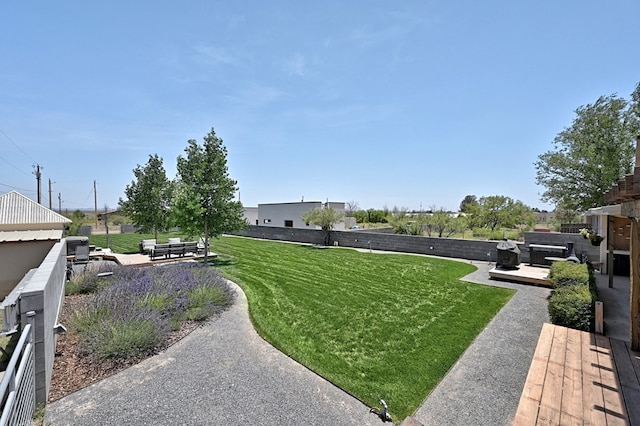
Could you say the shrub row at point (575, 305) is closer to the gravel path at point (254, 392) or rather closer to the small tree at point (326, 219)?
the gravel path at point (254, 392)

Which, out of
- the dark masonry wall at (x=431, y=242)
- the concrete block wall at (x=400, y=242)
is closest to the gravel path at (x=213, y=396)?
the dark masonry wall at (x=431, y=242)

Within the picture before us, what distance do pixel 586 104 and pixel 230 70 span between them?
17.4 meters

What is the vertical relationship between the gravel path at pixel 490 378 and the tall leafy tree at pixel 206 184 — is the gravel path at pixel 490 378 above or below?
below

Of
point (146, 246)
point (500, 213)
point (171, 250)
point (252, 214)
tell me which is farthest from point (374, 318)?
point (252, 214)

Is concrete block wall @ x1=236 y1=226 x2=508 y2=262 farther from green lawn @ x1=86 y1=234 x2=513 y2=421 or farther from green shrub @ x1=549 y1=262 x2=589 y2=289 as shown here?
green shrub @ x1=549 y1=262 x2=589 y2=289

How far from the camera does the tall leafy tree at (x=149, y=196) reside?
15.7 m

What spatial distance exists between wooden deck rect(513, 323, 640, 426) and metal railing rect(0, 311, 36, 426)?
3.96 m

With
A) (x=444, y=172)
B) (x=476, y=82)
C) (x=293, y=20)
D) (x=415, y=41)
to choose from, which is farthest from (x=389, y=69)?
(x=444, y=172)

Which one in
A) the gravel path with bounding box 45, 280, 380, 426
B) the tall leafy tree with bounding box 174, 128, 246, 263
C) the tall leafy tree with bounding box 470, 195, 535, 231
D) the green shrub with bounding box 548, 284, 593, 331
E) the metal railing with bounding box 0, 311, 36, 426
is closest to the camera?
the metal railing with bounding box 0, 311, 36, 426

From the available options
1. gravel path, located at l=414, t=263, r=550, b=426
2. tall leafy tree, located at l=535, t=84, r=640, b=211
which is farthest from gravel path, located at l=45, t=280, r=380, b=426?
tall leafy tree, located at l=535, t=84, r=640, b=211

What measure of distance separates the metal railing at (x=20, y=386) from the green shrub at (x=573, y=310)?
7.02m

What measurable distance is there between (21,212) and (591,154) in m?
24.8

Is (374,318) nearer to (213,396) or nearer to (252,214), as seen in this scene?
(213,396)

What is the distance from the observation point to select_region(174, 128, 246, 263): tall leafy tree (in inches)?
435
